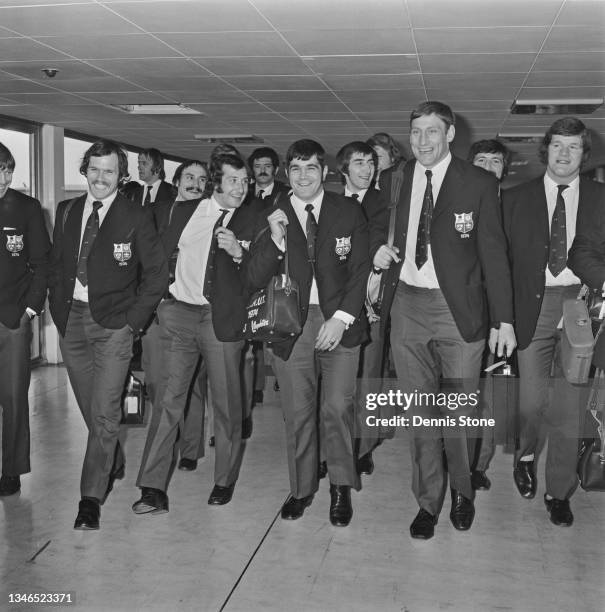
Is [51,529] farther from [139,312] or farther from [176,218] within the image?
[176,218]

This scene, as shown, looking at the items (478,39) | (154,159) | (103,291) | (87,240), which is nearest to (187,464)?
(103,291)

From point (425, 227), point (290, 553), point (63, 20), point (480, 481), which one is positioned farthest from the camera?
point (63, 20)

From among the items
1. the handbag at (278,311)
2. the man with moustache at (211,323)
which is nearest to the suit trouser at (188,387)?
the man with moustache at (211,323)

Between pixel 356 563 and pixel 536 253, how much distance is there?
166 cm

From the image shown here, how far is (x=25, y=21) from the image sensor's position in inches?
209

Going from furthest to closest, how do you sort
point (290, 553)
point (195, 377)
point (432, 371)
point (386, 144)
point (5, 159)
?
point (386, 144) → point (195, 377) → point (5, 159) → point (432, 371) → point (290, 553)

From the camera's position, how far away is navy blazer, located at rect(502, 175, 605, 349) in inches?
164

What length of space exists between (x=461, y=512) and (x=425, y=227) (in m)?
1.31

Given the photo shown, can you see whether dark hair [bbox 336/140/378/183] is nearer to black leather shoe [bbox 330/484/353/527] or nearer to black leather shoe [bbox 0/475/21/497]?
black leather shoe [bbox 330/484/353/527]

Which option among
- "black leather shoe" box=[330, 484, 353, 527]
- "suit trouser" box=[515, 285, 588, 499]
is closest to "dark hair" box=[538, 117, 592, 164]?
"suit trouser" box=[515, 285, 588, 499]

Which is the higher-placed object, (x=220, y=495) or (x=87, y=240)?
(x=87, y=240)

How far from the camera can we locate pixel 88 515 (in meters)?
4.07

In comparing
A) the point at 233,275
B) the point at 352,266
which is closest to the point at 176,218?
the point at 233,275

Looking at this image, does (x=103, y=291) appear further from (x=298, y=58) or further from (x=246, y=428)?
(x=298, y=58)
